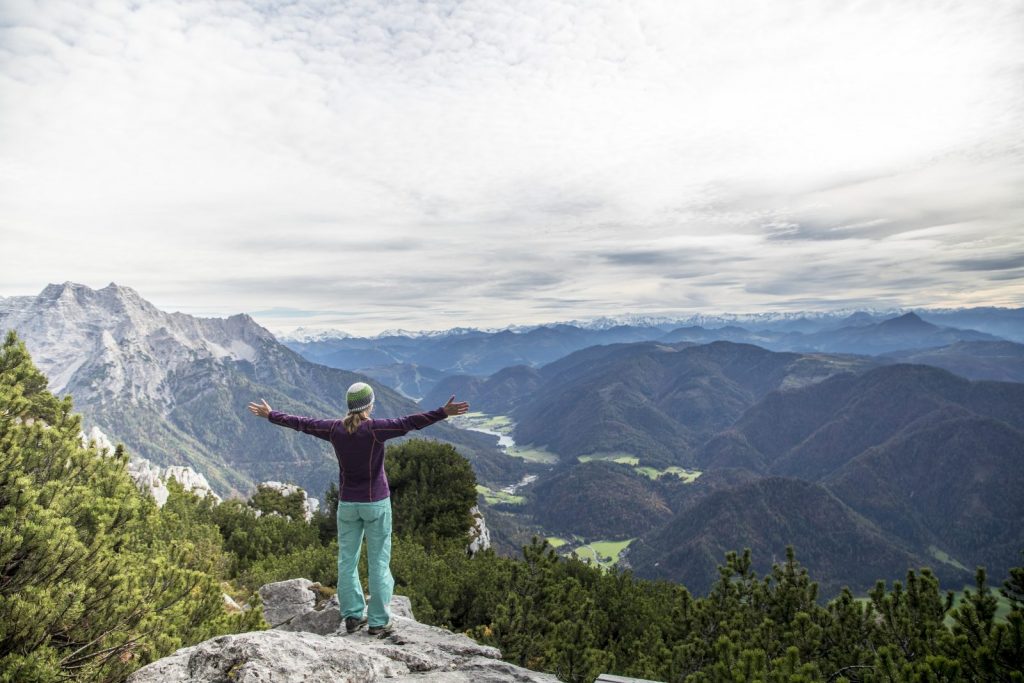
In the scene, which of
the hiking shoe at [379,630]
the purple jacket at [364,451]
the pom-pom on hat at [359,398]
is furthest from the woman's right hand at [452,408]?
the hiking shoe at [379,630]

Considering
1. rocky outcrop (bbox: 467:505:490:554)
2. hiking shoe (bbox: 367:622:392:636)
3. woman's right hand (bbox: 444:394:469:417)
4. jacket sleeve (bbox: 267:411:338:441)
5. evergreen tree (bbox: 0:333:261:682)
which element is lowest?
rocky outcrop (bbox: 467:505:490:554)

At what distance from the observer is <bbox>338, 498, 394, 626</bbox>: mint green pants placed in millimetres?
9875

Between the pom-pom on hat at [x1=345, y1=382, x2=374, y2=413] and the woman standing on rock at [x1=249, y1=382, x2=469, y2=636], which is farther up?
the pom-pom on hat at [x1=345, y1=382, x2=374, y2=413]

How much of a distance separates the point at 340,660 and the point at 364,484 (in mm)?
2947

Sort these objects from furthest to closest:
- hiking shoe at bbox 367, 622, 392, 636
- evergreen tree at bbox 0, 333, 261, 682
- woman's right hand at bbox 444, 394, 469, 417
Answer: hiking shoe at bbox 367, 622, 392, 636 → woman's right hand at bbox 444, 394, 469, 417 → evergreen tree at bbox 0, 333, 261, 682

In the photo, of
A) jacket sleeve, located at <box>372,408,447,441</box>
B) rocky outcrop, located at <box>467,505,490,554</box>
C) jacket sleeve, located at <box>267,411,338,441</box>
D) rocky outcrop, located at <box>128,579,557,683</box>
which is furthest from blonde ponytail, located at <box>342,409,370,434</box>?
rocky outcrop, located at <box>467,505,490,554</box>

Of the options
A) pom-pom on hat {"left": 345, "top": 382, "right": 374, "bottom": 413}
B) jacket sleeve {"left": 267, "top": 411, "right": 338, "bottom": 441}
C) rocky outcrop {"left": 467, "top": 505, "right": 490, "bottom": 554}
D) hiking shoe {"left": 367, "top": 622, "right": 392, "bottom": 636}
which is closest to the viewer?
pom-pom on hat {"left": 345, "top": 382, "right": 374, "bottom": 413}

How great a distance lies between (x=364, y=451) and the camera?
9648mm

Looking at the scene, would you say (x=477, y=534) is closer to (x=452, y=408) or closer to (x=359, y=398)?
(x=359, y=398)

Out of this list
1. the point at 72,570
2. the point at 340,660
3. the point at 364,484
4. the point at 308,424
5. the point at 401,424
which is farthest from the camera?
the point at 308,424

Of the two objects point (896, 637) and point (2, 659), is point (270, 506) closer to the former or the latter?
point (2, 659)

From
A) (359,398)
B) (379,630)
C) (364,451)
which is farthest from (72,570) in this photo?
(379,630)

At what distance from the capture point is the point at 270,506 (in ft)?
142

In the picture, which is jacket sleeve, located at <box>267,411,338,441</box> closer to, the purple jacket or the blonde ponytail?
the purple jacket
